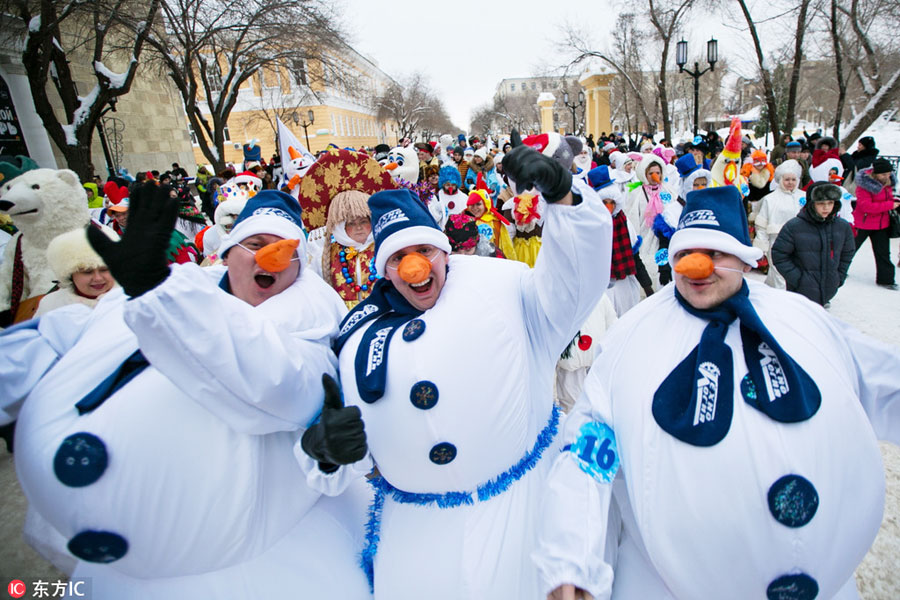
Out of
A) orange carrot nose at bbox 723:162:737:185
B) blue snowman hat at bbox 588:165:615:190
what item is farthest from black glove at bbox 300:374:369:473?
orange carrot nose at bbox 723:162:737:185

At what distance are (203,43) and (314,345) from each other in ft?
47.7

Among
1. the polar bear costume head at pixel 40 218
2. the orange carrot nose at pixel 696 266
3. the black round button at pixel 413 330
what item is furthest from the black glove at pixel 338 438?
the polar bear costume head at pixel 40 218

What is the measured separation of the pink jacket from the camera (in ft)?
19.1

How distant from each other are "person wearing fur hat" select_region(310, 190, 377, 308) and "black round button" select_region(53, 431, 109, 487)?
196 centimetres

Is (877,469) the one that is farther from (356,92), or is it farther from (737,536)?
(356,92)

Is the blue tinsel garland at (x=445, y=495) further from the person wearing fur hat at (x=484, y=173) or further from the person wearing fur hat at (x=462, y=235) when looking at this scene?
the person wearing fur hat at (x=484, y=173)

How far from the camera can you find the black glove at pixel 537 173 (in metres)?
1.34

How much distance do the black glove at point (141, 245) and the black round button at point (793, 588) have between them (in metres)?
1.72

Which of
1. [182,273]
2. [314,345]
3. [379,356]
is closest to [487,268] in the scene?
[379,356]

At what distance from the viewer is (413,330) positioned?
157cm

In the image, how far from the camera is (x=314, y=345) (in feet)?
5.36

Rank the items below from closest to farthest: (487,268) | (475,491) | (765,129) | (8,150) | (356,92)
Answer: (475,491), (487,268), (8,150), (356,92), (765,129)

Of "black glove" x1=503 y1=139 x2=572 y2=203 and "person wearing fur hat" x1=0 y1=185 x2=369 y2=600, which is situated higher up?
"black glove" x1=503 y1=139 x2=572 y2=203

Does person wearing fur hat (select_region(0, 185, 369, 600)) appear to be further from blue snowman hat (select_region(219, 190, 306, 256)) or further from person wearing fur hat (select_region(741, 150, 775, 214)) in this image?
person wearing fur hat (select_region(741, 150, 775, 214))
